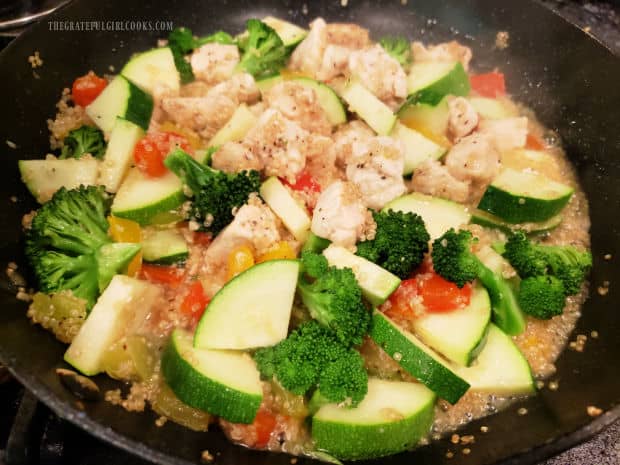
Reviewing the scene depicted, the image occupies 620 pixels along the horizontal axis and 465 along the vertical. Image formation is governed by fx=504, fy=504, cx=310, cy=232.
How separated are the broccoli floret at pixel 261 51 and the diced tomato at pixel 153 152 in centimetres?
96

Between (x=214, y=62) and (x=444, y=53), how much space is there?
1694 mm

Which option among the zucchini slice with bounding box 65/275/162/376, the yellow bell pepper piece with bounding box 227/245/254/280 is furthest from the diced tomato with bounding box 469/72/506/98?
the zucchini slice with bounding box 65/275/162/376

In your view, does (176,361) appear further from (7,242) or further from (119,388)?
(7,242)

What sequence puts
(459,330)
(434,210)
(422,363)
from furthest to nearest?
(434,210) < (459,330) < (422,363)

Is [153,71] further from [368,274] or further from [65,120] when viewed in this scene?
[368,274]

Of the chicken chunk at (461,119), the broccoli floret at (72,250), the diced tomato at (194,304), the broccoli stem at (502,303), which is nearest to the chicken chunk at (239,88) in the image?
the broccoli floret at (72,250)

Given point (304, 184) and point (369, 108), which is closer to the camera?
point (304, 184)

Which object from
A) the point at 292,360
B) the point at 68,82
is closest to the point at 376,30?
the point at 68,82

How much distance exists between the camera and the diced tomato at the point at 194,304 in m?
2.43

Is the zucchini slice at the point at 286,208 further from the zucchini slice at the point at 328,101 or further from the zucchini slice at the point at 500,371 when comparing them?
the zucchini slice at the point at 500,371

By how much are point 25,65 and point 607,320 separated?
353cm

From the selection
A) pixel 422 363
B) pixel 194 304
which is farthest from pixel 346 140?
pixel 422 363

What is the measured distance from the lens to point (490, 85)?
151 inches

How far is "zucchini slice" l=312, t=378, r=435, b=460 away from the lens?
206cm
